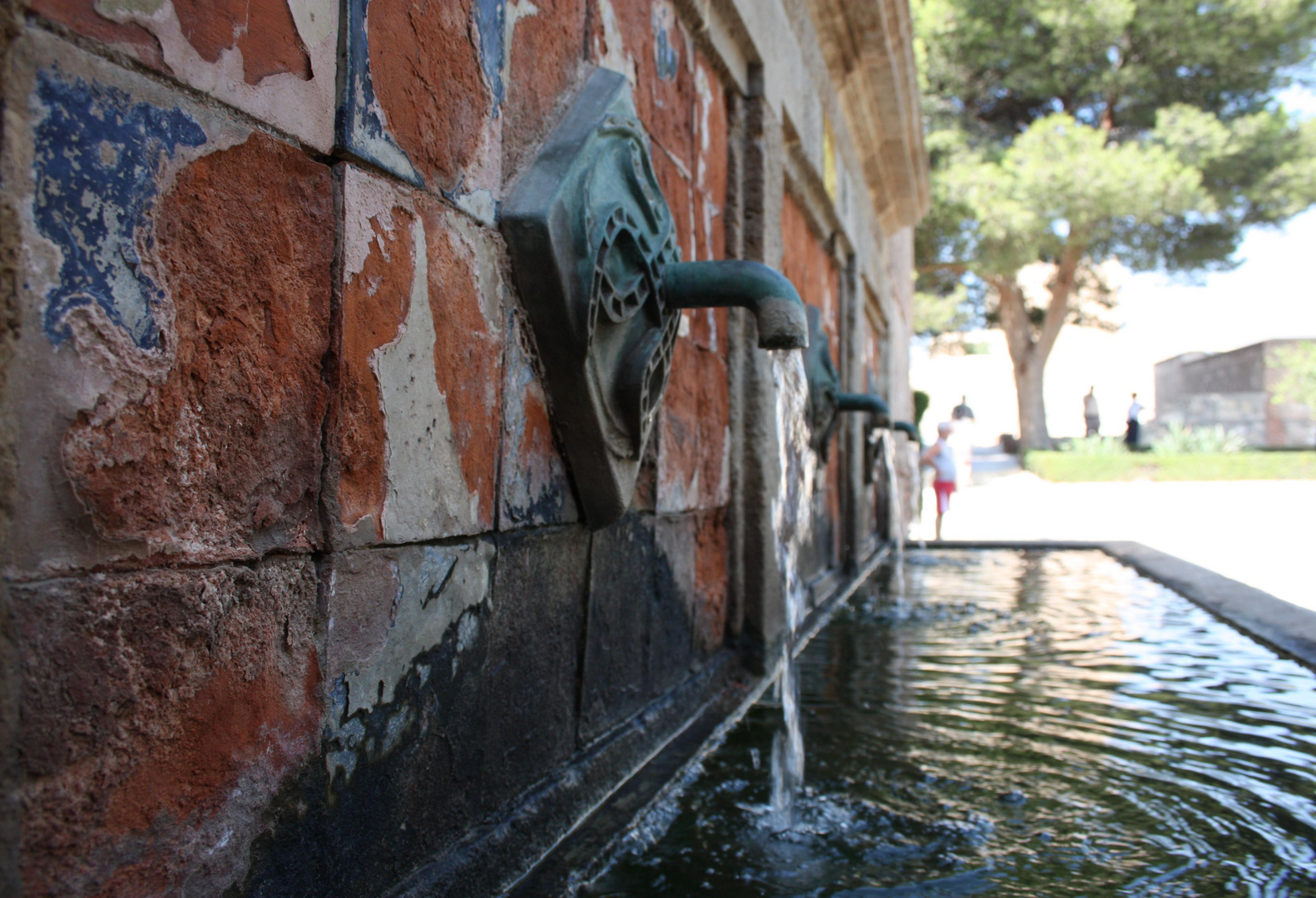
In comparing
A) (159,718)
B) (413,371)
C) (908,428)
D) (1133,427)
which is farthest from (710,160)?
(1133,427)

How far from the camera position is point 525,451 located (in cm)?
160

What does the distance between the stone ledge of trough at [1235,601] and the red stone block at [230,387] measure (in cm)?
319

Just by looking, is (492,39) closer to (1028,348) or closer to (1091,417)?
(1028,348)

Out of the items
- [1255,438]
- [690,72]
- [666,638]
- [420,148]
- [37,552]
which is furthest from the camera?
[1255,438]

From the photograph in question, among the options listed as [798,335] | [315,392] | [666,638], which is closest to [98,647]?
[315,392]

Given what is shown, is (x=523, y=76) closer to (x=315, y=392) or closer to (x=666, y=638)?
(x=315, y=392)

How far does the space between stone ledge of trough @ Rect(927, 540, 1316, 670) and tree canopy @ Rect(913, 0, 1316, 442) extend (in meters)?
12.7

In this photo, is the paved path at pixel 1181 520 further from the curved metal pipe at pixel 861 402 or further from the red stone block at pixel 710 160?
the red stone block at pixel 710 160

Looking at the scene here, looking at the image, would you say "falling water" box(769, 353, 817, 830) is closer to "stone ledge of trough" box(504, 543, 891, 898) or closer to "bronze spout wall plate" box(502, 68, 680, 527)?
"stone ledge of trough" box(504, 543, 891, 898)

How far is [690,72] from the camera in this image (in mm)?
2611

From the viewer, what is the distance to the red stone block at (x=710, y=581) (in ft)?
8.75

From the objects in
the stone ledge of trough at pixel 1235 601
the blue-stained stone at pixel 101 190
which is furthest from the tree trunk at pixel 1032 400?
the blue-stained stone at pixel 101 190

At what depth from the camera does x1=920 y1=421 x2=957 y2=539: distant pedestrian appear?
9.10 m

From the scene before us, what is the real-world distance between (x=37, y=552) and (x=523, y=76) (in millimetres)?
1105
